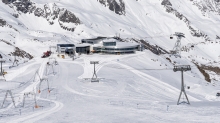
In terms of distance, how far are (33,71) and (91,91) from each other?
78.3 ft

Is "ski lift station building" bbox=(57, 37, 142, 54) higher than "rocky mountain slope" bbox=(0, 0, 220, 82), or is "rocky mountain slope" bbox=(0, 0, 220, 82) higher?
"rocky mountain slope" bbox=(0, 0, 220, 82)

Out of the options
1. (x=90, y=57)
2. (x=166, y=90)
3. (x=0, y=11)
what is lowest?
(x=166, y=90)

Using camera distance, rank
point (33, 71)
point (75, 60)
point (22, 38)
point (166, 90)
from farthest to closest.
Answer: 1. point (22, 38)
2. point (75, 60)
3. point (33, 71)
4. point (166, 90)

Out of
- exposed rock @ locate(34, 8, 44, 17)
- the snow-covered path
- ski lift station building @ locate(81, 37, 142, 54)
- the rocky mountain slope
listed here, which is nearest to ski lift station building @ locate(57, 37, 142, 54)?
ski lift station building @ locate(81, 37, 142, 54)

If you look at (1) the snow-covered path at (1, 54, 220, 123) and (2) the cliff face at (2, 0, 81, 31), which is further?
(2) the cliff face at (2, 0, 81, 31)

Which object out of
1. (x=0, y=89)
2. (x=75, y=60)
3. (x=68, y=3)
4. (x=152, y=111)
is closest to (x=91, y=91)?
(x=0, y=89)

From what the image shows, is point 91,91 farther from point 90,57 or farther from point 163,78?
point 90,57

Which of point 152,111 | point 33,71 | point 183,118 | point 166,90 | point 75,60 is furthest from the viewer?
point 75,60

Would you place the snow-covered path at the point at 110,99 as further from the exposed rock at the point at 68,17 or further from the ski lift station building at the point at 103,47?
the exposed rock at the point at 68,17

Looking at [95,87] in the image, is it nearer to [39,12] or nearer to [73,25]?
[73,25]

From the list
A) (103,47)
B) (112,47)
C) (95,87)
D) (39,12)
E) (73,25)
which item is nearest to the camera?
(95,87)

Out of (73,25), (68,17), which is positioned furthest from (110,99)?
(68,17)

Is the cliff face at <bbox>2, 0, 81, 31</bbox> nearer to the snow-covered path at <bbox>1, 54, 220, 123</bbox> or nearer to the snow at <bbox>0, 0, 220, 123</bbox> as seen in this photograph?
the snow at <bbox>0, 0, 220, 123</bbox>

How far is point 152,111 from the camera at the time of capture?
130ft
